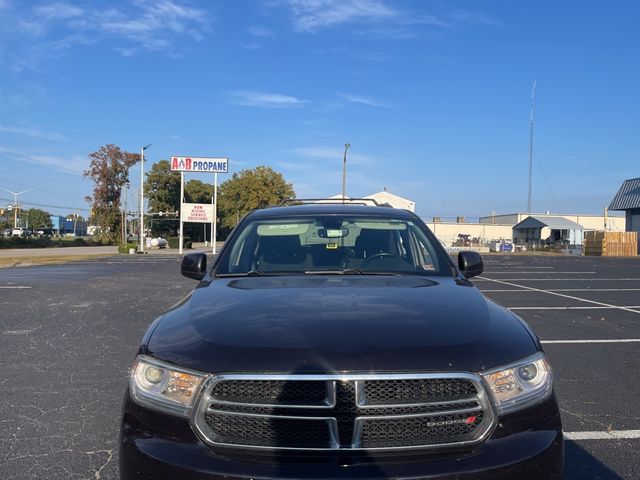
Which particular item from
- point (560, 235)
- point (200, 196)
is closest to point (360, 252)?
point (560, 235)

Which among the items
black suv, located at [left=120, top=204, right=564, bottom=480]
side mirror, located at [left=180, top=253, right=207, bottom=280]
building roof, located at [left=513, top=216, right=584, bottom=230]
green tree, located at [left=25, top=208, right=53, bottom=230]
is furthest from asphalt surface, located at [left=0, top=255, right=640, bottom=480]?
green tree, located at [left=25, top=208, right=53, bottom=230]

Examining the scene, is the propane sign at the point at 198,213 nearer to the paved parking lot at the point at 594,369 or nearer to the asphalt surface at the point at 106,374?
the asphalt surface at the point at 106,374

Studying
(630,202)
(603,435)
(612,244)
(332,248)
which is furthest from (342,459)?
(630,202)

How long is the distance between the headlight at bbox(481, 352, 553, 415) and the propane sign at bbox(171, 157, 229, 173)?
40.5 metres

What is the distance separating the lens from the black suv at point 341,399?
195cm

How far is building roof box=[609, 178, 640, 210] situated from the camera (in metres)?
46.5

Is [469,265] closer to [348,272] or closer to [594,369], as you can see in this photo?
[348,272]

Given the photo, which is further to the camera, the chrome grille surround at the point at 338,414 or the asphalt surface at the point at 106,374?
the asphalt surface at the point at 106,374

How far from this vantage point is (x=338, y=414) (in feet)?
6.48

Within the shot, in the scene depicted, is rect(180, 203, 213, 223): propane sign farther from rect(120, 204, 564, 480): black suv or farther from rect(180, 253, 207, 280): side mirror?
rect(120, 204, 564, 480): black suv

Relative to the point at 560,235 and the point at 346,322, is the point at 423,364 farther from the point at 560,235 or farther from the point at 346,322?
the point at 560,235

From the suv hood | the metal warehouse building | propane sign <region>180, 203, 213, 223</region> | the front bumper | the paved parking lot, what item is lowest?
the paved parking lot

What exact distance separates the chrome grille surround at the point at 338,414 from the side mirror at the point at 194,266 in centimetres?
187

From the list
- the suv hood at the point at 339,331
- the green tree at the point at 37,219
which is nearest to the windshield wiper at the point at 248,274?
the suv hood at the point at 339,331
